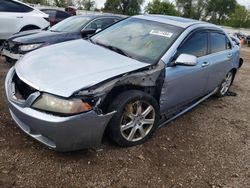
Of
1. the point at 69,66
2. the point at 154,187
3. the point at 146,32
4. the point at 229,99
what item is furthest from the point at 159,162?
the point at 229,99

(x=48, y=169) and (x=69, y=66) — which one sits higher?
(x=69, y=66)

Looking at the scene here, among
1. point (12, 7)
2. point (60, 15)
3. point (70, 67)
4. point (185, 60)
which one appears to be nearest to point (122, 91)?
point (70, 67)

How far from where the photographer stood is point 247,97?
261 inches

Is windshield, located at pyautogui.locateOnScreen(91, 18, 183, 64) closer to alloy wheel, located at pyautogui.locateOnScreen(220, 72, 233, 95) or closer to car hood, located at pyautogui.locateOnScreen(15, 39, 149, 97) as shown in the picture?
car hood, located at pyautogui.locateOnScreen(15, 39, 149, 97)

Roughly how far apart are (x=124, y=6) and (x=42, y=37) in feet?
194

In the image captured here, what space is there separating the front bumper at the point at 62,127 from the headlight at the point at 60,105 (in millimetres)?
54

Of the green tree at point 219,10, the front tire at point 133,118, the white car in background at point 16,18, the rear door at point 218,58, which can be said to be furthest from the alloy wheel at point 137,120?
the green tree at point 219,10

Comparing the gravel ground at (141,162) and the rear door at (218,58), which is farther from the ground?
the rear door at (218,58)

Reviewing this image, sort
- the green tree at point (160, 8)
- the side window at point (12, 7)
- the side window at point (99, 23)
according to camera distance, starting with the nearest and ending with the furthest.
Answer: the side window at point (99, 23) → the side window at point (12, 7) → the green tree at point (160, 8)

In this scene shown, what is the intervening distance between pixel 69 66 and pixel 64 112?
70 centimetres

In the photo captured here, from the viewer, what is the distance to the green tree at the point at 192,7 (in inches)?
2734

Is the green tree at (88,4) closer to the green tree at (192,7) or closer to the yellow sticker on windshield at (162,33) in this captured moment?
the green tree at (192,7)

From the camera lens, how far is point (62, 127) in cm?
298

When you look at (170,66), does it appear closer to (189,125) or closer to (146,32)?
(146,32)
